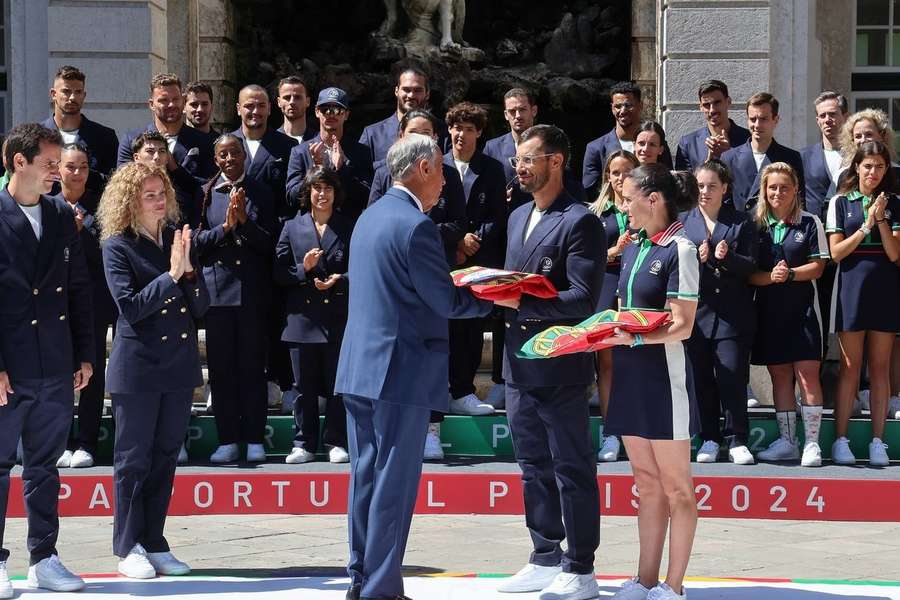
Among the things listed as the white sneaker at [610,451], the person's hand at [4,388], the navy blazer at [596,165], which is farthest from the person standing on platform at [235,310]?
the person's hand at [4,388]

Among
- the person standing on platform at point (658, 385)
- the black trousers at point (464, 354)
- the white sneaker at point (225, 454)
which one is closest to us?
the person standing on platform at point (658, 385)

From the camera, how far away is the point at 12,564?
23.9 feet

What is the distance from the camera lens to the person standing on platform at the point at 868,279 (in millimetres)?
8961

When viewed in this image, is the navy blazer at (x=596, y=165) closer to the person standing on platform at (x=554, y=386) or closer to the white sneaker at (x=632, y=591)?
the person standing on platform at (x=554, y=386)

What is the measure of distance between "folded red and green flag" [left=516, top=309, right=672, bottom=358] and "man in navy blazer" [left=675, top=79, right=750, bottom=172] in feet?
12.7

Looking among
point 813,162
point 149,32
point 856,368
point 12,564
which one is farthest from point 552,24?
point 12,564

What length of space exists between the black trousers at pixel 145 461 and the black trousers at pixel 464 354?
2.65 m

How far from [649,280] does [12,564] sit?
3.41m

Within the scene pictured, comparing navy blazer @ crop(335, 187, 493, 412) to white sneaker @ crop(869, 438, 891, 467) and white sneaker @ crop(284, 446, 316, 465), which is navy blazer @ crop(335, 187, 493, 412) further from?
white sneaker @ crop(869, 438, 891, 467)

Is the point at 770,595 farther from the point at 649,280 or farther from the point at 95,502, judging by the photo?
the point at 95,502

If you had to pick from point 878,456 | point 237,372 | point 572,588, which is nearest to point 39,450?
point 572,588

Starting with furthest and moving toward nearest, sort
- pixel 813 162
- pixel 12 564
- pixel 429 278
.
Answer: pixel 813 162 < pixel 12 564 < pixel 429 278

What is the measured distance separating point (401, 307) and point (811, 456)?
3.70 metres

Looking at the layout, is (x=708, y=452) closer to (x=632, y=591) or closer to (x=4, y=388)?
(x=632, y=591)
